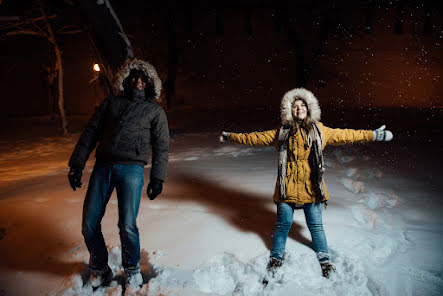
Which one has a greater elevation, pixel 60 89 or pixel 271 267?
pixel 60 89

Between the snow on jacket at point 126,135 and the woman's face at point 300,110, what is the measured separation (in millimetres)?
1182

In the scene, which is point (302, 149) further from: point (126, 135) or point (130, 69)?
point (130, 69)

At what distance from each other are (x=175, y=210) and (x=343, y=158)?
14.8 feet

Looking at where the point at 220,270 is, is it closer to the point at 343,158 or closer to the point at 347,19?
the point at 343,158

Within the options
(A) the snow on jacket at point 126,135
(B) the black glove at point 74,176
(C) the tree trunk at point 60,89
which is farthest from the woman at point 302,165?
(C) the tree trunk at point 60,89

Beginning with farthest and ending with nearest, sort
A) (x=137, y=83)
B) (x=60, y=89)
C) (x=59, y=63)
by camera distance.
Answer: (x=60, y=89)
(x=59, y=63)
(x=137, y=83)

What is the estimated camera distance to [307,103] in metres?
2.80

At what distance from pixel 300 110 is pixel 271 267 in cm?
142

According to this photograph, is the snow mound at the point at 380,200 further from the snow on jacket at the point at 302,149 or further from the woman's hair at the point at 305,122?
the woman's hair at the point at 305,122

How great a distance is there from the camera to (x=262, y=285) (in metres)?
2.57

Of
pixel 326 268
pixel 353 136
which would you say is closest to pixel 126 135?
pixel 353 136

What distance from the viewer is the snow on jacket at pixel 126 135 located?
2412 millimetres

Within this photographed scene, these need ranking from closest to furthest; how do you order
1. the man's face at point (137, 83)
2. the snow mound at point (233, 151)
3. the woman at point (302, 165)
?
1. the man's face at point (137, 83)
2. the woman at point (302, 165)
3. the snow mound at point (233, 151)

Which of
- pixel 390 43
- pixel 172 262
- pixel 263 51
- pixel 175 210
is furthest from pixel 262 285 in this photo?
pixel 390 43
